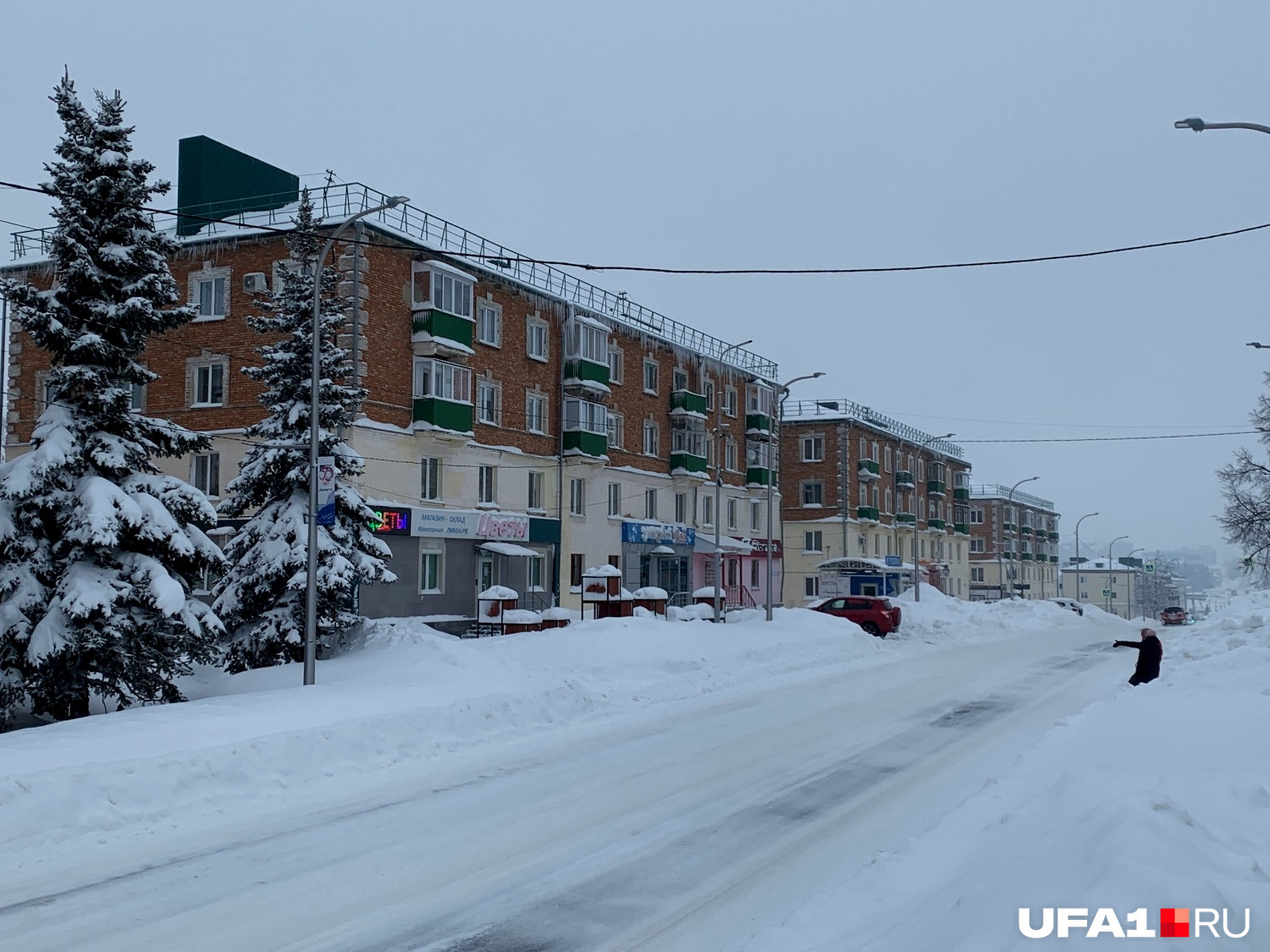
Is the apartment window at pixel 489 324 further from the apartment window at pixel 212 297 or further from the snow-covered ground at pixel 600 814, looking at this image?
the snow-covered ground at pixel 600 814

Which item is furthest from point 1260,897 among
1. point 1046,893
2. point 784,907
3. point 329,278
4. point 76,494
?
point 329,278

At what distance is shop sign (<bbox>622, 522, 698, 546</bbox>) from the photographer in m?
47.3

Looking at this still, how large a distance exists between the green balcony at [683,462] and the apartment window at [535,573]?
11589 millimetres

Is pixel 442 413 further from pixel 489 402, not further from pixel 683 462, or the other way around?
pixel 683 462

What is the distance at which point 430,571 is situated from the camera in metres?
36.7

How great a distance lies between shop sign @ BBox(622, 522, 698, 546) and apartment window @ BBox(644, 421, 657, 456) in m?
3.51

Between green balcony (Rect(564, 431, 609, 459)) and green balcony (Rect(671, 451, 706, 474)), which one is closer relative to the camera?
green balcony (Rect(564, 431, 609, 459))

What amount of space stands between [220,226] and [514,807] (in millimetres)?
30268

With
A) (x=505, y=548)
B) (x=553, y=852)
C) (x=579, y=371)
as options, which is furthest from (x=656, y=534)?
(x=553, y=852)

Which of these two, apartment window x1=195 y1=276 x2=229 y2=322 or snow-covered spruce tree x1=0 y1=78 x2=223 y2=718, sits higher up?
apartment window x1=195 y1=276 x2=229 y2=322

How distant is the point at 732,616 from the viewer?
125 feet

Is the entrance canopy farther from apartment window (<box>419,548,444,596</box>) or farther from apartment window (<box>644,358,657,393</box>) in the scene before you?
apartment window (<box>644,358,657,393</box>)

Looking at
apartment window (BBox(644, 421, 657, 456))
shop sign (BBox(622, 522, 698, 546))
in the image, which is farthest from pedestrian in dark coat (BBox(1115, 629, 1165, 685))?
apartment window (BBox(644, 421, 657, 456))

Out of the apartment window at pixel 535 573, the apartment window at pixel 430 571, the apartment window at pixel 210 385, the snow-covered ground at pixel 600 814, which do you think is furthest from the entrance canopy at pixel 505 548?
the snow-covered ground at pixel 600 814
